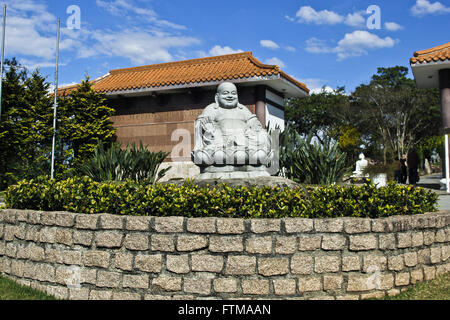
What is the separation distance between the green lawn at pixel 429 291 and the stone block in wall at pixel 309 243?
970mm

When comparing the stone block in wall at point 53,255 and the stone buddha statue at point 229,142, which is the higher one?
the stone buddha statue at point 229,142

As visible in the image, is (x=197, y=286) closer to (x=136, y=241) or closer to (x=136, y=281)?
(x=136, y=281)

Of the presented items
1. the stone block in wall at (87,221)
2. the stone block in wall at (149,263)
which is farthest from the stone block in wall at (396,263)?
the stone block in wall at (87,221)

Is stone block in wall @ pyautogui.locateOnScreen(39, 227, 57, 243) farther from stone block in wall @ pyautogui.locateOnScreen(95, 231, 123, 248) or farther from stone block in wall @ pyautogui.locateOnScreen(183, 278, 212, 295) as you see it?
stone block in wall @ pyautogui.locateOnScreen(183, 278, 212, 295)

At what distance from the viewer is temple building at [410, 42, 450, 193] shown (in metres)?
11.5

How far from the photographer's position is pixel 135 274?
403 centimetres

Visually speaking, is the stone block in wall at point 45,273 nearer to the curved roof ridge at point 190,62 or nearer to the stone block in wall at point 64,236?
the stone block in wall at point 64,236

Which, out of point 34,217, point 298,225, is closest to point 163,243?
point 298,225

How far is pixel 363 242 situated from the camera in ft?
13.0

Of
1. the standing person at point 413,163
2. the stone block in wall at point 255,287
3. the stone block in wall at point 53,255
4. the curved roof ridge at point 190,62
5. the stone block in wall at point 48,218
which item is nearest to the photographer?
the stone block in wall at point 255,287

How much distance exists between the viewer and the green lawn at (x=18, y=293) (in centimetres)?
421

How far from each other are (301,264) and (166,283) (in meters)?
1.44
